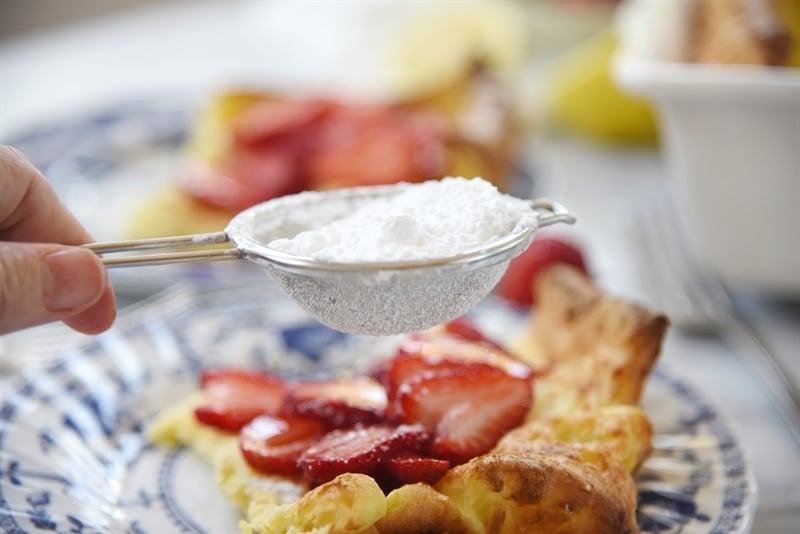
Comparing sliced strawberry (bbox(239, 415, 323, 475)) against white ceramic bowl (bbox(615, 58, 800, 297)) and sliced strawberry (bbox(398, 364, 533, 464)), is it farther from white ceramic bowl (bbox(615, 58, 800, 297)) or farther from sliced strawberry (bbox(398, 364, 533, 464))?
white ceramic bowl (bbox(615, 58, 800, 297))

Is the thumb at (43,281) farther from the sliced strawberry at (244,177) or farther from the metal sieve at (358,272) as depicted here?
the sliced strawberry at (244,177)

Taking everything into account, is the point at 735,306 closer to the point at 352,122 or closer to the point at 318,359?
the point at 318,359

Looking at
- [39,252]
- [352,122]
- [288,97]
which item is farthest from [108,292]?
[288,97]

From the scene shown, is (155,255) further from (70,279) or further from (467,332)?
(467,332)

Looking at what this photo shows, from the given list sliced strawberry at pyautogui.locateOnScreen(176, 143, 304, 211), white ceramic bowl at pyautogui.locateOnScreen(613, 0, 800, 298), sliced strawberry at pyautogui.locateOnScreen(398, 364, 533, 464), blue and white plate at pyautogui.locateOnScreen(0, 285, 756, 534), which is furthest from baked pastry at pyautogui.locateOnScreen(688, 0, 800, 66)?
sliced strawberry at pyautogui.locateOnScreen(176, 143, 304, 211)

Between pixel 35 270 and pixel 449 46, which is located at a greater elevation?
pixel 35 270

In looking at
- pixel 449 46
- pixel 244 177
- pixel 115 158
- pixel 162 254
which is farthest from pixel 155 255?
pixel 449 46
